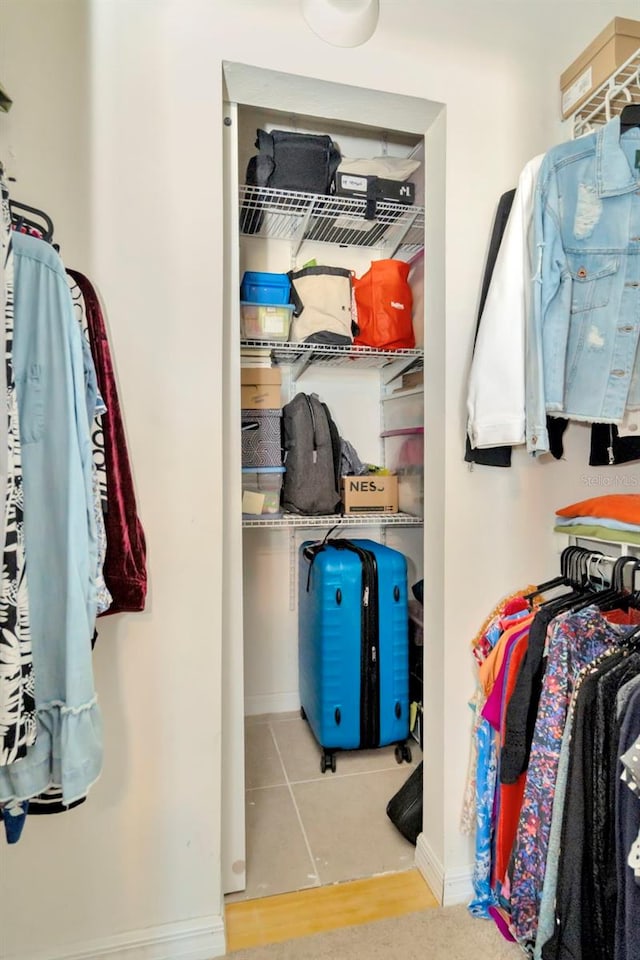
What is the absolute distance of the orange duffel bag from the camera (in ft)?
6.70

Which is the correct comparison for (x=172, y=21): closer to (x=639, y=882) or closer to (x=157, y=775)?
(x=157, y=775)

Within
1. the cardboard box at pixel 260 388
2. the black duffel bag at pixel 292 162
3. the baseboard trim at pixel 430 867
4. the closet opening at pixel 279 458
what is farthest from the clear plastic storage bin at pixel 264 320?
the baseboard trim at pixel 430 867

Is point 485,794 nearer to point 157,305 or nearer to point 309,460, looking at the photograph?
point 309,460

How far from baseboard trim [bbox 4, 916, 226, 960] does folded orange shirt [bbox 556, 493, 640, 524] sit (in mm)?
1430

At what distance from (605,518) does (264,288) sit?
139 centimetres

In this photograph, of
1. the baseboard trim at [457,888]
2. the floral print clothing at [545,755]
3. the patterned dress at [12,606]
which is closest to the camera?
the patterned dress at [12,606]

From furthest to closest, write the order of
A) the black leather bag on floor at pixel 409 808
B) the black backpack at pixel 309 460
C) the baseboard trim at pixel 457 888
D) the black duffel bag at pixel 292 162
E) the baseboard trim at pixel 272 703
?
the baseboard trim at pixel 272 703 → the black backpack at pixel 309 460 → the black duffel bag at pixel 292 162 → the black leather bag on floor at pixel 409 808 → the baseboard trim at pixel 457 888

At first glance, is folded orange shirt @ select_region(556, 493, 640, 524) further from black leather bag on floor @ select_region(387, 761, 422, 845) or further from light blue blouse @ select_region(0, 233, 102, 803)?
light blue blouse @ select_region(0, 233, 102, 803)

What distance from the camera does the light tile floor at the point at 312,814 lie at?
1.59 metres

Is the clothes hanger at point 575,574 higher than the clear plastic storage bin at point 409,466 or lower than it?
lower

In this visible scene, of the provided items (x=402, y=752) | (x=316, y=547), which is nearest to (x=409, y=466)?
(x=316, y=547)

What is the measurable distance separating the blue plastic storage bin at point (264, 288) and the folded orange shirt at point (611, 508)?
126 cm

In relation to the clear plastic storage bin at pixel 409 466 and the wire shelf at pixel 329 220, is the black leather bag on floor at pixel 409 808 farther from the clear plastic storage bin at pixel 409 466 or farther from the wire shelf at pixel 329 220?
the wire shelf at pixel 329 220

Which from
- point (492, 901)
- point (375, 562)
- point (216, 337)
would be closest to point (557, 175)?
point (216, 337)
